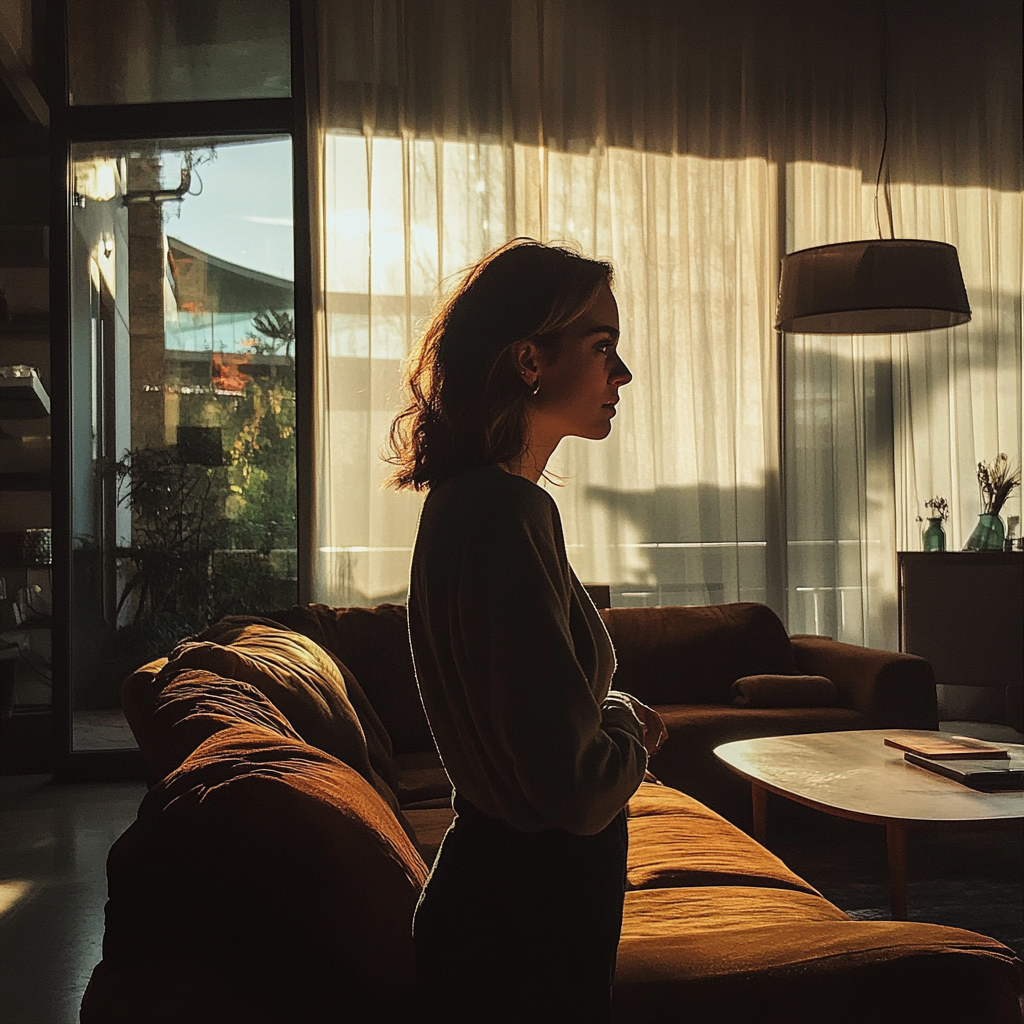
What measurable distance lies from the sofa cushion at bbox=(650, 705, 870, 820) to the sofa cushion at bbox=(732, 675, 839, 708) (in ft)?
0.44

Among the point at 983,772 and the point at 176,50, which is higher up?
the point at 176,50

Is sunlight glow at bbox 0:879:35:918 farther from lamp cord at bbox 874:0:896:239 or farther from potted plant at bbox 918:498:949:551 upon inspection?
lamp cord at bbox 874:0:896:239

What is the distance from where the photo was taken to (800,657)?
15.3ft

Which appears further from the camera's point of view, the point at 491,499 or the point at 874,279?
the point at 874,279

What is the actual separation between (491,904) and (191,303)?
4725mm

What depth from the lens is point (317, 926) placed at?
107 centimetres

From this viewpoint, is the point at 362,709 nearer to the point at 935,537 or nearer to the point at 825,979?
the point at 825,979

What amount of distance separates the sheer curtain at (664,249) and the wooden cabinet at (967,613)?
0.79ft

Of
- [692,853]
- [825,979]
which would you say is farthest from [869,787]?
[825,979]

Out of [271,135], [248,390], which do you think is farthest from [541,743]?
[271,135]

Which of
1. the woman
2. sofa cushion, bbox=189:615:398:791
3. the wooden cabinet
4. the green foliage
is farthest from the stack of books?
the green foliage

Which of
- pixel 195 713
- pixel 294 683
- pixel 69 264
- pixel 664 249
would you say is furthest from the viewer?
pixel 664 249

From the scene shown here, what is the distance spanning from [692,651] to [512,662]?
11.8 feet

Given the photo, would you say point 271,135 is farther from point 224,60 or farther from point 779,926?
point 779,926
